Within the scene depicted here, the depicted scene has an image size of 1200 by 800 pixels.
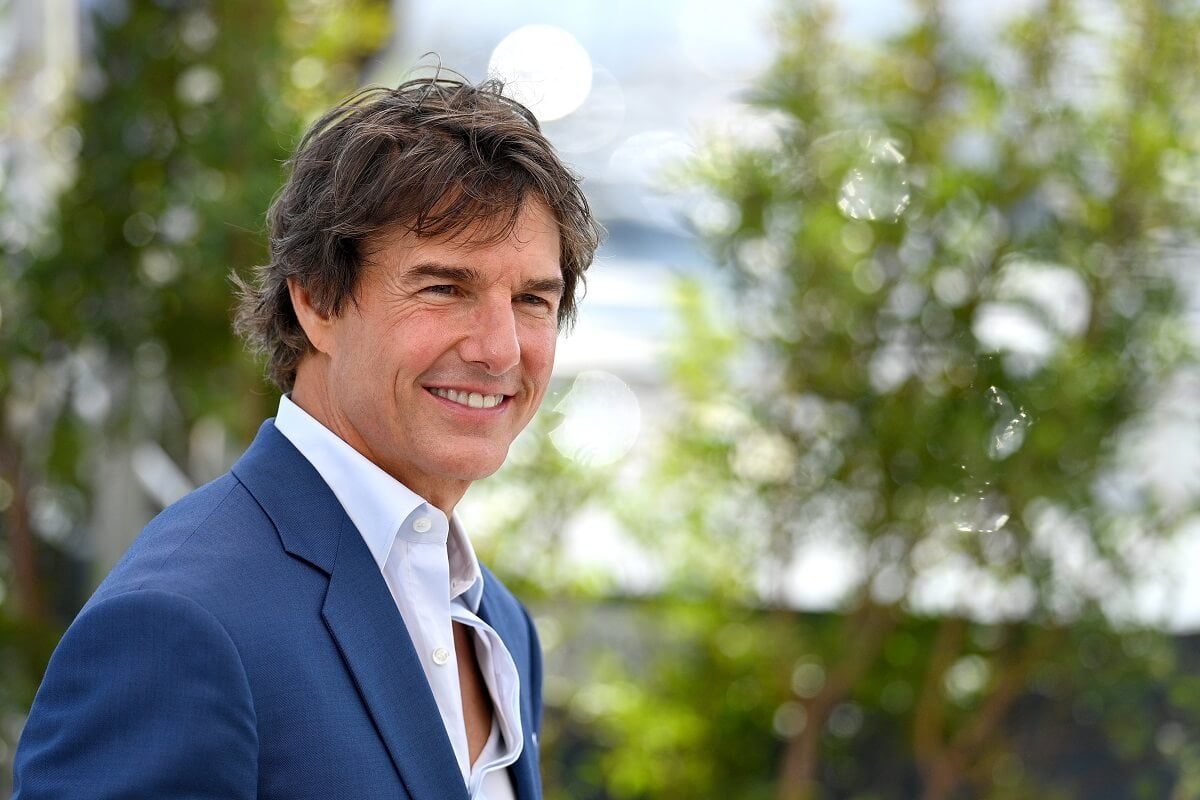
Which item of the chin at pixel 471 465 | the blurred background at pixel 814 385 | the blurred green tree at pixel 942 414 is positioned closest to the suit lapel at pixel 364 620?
the chin at pixel 471 465

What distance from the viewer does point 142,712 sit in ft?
3.26

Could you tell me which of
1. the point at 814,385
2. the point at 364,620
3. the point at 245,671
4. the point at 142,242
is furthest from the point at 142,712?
the point at 142,242

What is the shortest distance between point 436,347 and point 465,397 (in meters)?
0.06

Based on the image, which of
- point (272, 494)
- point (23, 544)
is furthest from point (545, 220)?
point (23, 544)

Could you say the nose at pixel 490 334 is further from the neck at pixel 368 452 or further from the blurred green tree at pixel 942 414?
the blurred green tree at pixel 942 414

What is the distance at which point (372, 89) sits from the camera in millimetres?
1409

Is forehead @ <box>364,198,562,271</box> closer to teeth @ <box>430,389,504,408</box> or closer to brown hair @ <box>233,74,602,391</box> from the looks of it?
brown hair @ <box>233,74,602,391</box>

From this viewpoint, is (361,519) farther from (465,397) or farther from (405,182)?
(405,182)

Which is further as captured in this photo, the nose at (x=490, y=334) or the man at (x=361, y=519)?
the nose at (x=490, y=334)

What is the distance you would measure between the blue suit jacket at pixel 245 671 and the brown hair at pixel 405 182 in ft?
0.56

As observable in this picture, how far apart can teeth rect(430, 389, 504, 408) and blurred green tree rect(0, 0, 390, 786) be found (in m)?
1.90

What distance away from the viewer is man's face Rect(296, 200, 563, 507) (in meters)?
1.25

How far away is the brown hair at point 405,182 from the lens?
124 cm

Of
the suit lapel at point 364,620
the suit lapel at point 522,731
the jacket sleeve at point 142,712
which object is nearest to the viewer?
the jacket sleeve at point 142,712
